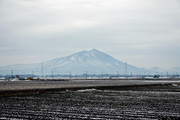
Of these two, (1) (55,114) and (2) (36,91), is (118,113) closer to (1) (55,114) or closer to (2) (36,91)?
(1) (55,114)

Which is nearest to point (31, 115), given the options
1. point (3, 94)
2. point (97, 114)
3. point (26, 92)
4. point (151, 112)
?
point (97, 114)

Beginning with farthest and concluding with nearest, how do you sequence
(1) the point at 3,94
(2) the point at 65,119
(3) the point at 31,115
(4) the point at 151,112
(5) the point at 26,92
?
(5) the point at 26,92 → (1) the point at 3,94 → (4) the point at 151,112 → (3) the point at 31,115 → (2) the point at 65,119

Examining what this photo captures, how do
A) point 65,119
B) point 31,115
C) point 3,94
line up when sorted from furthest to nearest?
point 3,94 → point 31,115 → point 65,119

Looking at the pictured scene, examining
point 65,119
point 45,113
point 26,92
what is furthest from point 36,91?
point 65,119

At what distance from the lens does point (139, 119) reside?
17.9 m

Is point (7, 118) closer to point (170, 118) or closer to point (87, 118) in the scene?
point (87, 118)

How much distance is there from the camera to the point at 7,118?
1809 cm

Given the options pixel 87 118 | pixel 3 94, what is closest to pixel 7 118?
pixel 87 118

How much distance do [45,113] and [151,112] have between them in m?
→ 7.04

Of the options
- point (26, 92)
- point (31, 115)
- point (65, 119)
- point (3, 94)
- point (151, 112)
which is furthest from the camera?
point (26, 92)

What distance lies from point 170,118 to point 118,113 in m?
3.52

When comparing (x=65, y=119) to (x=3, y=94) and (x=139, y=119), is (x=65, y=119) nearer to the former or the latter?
(x=139, y=119)

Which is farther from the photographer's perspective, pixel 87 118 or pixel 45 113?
pixel 45 113

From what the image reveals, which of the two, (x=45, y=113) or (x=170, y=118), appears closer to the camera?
A: (x=170, y=118)
